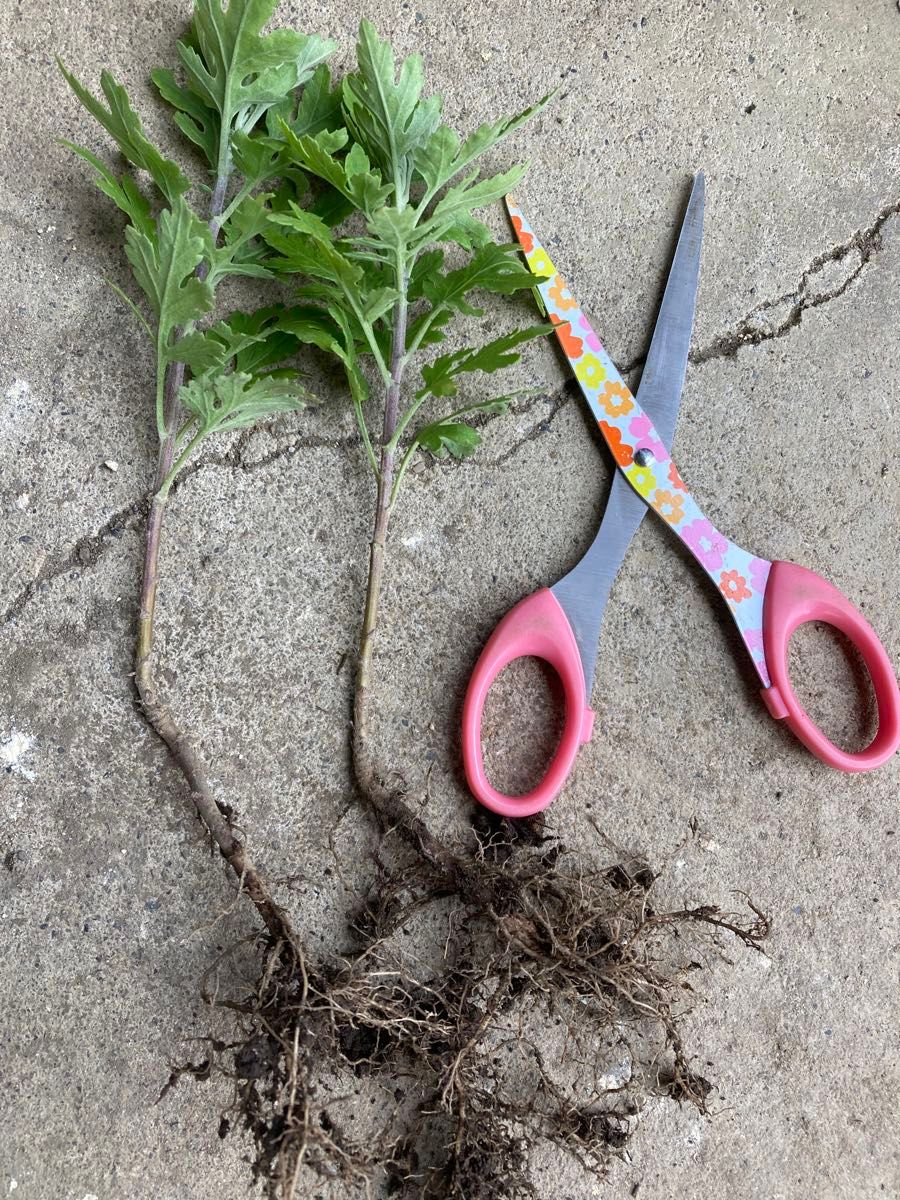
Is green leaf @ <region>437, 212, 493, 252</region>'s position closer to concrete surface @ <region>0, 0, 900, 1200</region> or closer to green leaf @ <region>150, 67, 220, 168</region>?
concrete surface @ <region>0, 0, 900, 1200</region>

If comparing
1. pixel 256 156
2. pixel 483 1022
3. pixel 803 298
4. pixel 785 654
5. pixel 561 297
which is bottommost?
pixel 483 1022

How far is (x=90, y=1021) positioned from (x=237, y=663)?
0.48 metres

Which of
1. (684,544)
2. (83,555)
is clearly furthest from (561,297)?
(83,555)

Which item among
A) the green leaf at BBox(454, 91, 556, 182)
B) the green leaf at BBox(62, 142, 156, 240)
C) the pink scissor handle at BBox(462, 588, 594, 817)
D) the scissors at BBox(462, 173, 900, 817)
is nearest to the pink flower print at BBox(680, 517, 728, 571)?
the scissors at BBox(462, 173, 900, 817)

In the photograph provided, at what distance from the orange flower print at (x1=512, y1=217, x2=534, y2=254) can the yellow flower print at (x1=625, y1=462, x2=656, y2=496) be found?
326 millimetres

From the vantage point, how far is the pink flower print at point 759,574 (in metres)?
1.22

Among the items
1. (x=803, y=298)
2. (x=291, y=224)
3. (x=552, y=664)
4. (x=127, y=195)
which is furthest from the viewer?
(x=803, y=298)

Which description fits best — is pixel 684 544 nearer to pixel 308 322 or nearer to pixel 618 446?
pixel 618 446

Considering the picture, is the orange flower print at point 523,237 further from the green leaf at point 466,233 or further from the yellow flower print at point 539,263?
the green leaf at point 466,233

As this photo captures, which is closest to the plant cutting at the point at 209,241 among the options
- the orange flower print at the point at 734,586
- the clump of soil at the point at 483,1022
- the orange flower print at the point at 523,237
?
the clump of soil at the point at 483,1022

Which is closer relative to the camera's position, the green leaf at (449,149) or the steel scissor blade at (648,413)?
the green leaf at (449,149)

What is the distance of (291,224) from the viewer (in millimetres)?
972

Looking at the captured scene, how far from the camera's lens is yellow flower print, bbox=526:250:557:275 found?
121 centimetres

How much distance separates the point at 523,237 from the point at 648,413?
30cm
